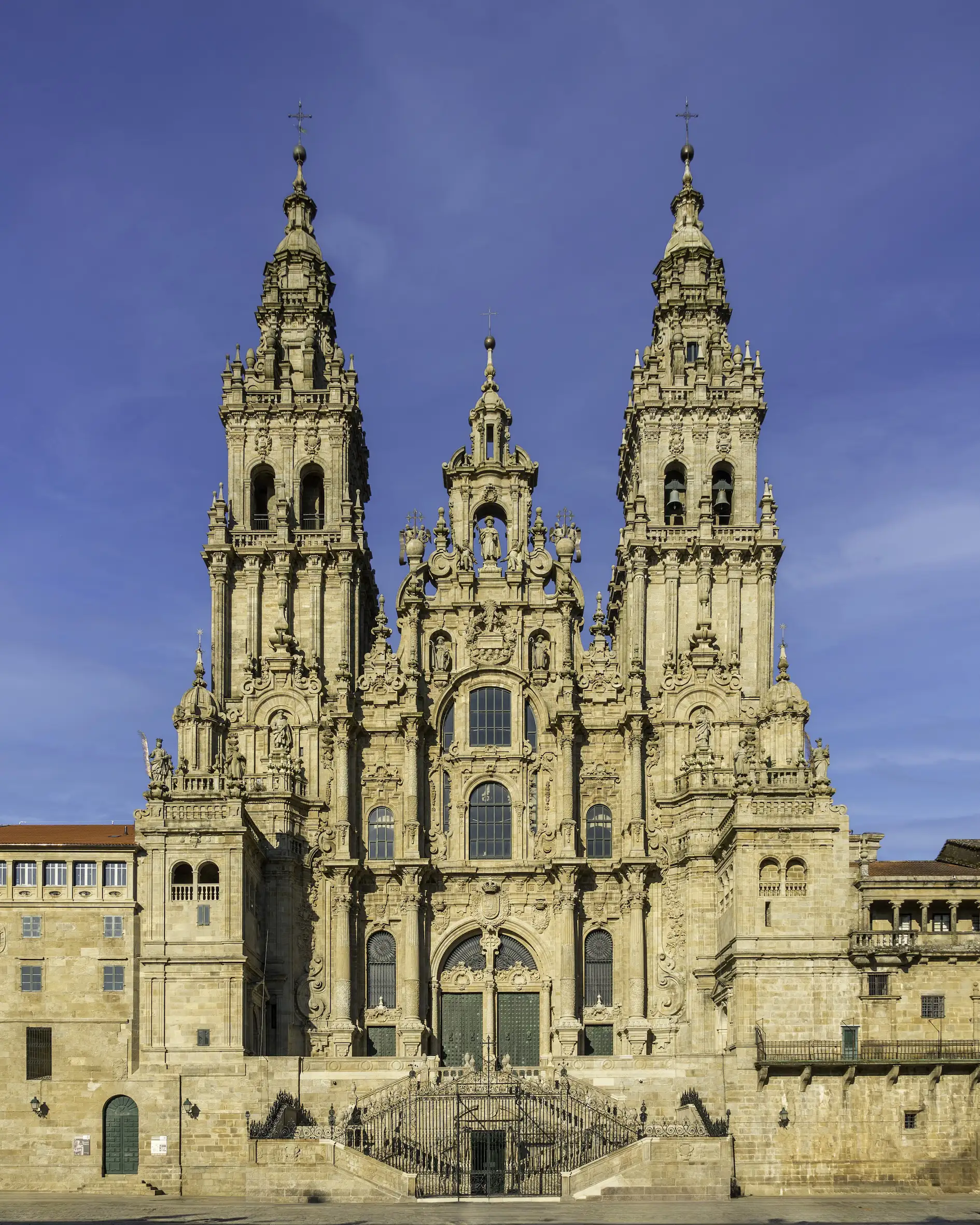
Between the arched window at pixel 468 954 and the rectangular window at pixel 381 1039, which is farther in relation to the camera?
the arched window at pixel 468 954

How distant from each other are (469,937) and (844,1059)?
18746 mm

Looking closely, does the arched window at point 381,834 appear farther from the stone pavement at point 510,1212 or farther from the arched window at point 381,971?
the stone pavement at point 510,1212

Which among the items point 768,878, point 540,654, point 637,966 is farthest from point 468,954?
point 768,878

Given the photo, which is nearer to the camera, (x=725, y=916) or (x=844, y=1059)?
(x=844, y=1059)

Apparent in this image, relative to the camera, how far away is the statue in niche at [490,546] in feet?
238

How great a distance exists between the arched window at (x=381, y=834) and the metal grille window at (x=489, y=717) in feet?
16.9

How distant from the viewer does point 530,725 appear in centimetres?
7119

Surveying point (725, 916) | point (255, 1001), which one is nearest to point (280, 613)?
point (255, 1001)

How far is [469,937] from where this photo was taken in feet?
227

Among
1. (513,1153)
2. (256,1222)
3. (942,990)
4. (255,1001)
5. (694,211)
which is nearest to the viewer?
(256,1222)

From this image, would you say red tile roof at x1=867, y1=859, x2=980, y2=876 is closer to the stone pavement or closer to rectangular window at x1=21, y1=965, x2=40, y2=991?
the stone pavement

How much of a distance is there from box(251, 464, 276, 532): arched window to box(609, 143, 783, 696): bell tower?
17.1m

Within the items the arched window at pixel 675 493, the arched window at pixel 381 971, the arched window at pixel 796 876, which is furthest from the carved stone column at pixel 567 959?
the arched window at pixel 675 493

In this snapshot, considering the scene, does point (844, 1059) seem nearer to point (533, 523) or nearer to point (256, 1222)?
point (256, 1222)
